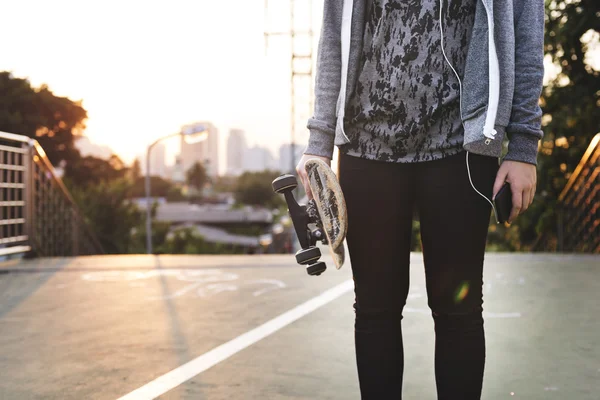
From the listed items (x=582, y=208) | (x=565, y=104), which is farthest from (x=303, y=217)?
(x=565, y=104)

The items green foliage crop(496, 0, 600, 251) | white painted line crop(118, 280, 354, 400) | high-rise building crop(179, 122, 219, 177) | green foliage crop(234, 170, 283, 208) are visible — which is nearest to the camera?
white painted line crop(118, 280, 354, 400)

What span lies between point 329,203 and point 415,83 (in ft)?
1.26

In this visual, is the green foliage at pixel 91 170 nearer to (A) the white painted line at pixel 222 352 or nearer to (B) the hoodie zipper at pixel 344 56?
(A) the white painted line at pixel 222 352

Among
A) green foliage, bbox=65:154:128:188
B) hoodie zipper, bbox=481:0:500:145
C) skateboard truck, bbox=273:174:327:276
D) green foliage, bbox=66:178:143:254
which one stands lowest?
green foliage, bbox=66:178:143:254

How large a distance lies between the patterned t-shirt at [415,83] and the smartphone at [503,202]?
16 centimetres

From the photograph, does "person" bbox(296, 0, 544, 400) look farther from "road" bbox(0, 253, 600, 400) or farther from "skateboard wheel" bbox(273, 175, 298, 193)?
"road" bbox(0, 253, 600, 400)

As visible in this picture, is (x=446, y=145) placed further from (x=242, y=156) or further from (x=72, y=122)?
Answer: (x=242, y=156)

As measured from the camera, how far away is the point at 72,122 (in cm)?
3562

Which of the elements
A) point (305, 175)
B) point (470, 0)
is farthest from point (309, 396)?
point (470, 0)

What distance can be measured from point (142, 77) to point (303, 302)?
52160 mm

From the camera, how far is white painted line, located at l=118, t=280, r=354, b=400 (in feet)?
8.99

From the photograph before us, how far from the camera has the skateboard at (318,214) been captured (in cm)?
187

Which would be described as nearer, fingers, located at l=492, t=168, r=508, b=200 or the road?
fingers, located at l=492, t=168, r=508, b=200

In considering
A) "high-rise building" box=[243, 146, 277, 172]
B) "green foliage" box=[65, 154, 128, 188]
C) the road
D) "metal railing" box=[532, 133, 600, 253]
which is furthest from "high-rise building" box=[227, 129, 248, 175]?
the road
